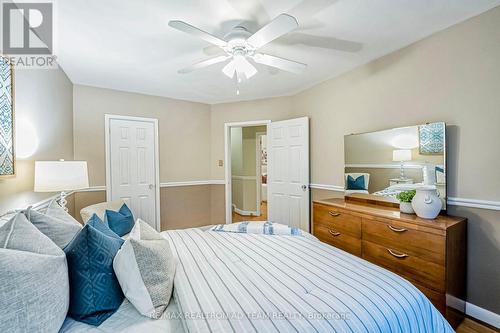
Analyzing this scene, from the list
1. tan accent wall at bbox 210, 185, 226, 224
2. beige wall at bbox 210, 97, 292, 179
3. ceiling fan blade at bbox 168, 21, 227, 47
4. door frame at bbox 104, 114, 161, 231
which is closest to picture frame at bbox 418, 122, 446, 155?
ceiling fan blade at bbox 168, 21, 227, 47

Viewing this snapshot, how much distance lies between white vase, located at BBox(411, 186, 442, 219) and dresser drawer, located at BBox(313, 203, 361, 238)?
1.70 ft

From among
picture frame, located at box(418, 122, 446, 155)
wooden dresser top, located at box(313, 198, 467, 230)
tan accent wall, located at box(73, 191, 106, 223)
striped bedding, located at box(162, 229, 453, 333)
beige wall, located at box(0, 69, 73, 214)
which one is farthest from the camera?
tan accent wall, located at box(73, 191, 106, 223)

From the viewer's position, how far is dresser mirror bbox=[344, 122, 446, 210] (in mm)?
2047

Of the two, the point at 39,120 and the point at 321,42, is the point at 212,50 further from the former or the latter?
the point at 39,120

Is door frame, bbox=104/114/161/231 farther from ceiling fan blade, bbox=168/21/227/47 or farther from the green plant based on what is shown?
the green plant

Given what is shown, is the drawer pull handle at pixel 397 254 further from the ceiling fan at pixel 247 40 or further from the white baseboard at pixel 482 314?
the ceiling fan at pixel 247 40

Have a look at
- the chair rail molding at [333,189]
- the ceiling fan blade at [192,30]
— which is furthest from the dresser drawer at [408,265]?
the ceiling fan blade at [192,30]

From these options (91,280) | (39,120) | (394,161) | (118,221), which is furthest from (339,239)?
(39,120)

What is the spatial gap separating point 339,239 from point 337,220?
20cm

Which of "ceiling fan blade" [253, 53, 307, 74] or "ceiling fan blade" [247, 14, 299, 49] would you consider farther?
"ceiling fan blade" [253, 53, 307, 74]

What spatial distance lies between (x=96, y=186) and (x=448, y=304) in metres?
4.04

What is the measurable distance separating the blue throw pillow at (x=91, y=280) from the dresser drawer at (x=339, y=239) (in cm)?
207

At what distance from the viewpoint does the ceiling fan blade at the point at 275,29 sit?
1425 millimetres

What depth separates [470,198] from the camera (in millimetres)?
1905
